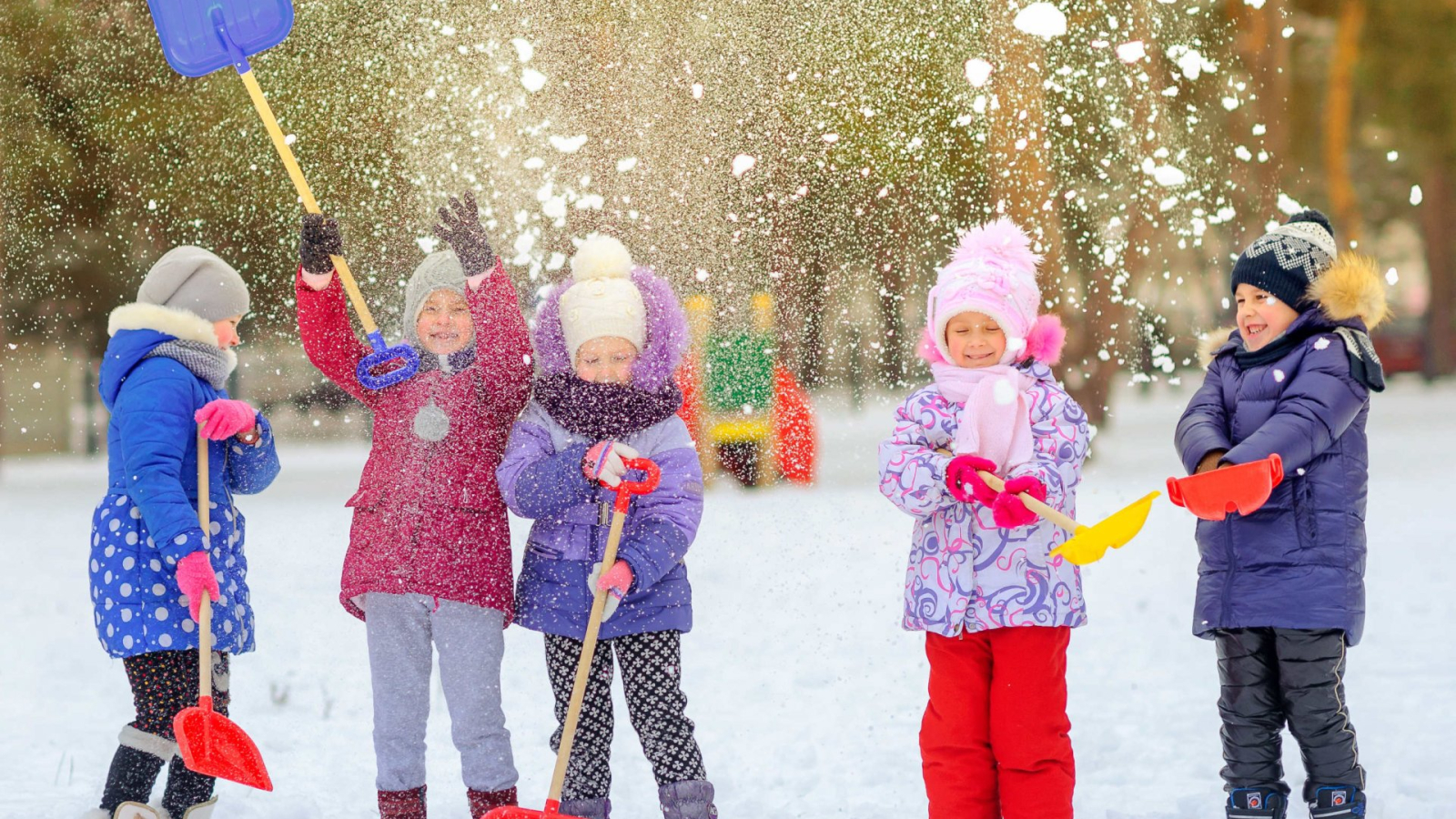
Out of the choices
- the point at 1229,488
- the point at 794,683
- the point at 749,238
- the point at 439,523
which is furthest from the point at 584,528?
the point at 749,238

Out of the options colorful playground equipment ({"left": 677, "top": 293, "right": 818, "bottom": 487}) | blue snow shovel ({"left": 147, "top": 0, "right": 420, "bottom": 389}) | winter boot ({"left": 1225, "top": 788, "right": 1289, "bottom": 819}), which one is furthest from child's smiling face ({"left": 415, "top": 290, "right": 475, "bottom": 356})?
colorful playground equipment ({"left": 677, "top": 293, "right": 818, "bottom": 487})

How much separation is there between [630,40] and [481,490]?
8.41 metres

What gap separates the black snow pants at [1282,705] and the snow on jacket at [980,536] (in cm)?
40

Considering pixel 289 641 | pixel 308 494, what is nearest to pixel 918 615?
pixel 289 641

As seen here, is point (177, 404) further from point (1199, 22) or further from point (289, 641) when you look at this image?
point (1199, 22)

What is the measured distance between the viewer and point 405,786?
339cm

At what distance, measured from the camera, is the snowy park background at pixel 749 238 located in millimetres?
4711

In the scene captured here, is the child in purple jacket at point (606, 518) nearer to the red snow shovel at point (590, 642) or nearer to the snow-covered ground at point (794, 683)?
the red snow shovel at point (590, 642)

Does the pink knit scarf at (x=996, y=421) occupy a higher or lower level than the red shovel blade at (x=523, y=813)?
higher

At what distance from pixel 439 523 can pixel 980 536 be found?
49.7 inches

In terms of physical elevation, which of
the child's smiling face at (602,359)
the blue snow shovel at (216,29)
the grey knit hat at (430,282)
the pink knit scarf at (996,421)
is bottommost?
the pink knit scarf at (996,421)

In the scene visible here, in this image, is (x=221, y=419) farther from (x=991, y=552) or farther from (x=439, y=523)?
(x=991, y=552)

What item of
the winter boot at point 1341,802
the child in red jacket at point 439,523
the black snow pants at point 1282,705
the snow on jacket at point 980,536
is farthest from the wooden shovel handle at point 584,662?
the winter boot at point 1341,802

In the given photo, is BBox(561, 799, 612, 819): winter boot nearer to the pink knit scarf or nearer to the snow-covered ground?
the snow-covered ground
